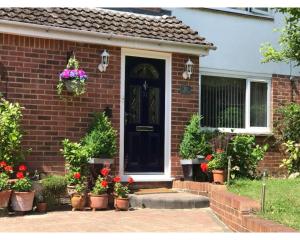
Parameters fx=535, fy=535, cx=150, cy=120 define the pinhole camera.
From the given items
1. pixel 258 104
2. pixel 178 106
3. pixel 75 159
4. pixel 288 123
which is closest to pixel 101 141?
pixel 75 159

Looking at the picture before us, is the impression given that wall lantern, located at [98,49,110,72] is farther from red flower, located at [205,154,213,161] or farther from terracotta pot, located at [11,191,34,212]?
terracotta pot, located at [11,191,34,212]

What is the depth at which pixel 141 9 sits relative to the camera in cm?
1213

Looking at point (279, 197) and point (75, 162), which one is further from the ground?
point (75, 162)

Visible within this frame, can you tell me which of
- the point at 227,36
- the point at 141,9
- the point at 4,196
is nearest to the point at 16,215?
the point at 4,196

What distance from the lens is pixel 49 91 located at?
10.2 m

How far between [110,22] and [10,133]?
329 cm

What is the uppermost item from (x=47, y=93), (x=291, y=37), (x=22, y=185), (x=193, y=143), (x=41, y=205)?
(x=291, y=37)

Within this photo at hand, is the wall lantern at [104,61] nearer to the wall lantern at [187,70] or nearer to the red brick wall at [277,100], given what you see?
the wall lantern at [187,70]

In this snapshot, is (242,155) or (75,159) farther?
(242,155)

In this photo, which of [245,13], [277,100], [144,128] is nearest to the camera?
[144,128]

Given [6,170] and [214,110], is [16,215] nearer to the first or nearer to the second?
[6,170]

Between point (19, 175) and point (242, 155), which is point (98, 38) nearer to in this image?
point (19, 175)

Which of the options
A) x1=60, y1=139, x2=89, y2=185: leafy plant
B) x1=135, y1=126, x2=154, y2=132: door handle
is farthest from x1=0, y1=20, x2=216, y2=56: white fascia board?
x1=60, y1=139, x2=89, y2=185: leafy plant

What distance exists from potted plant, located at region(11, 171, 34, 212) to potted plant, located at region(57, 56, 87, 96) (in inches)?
77.3
